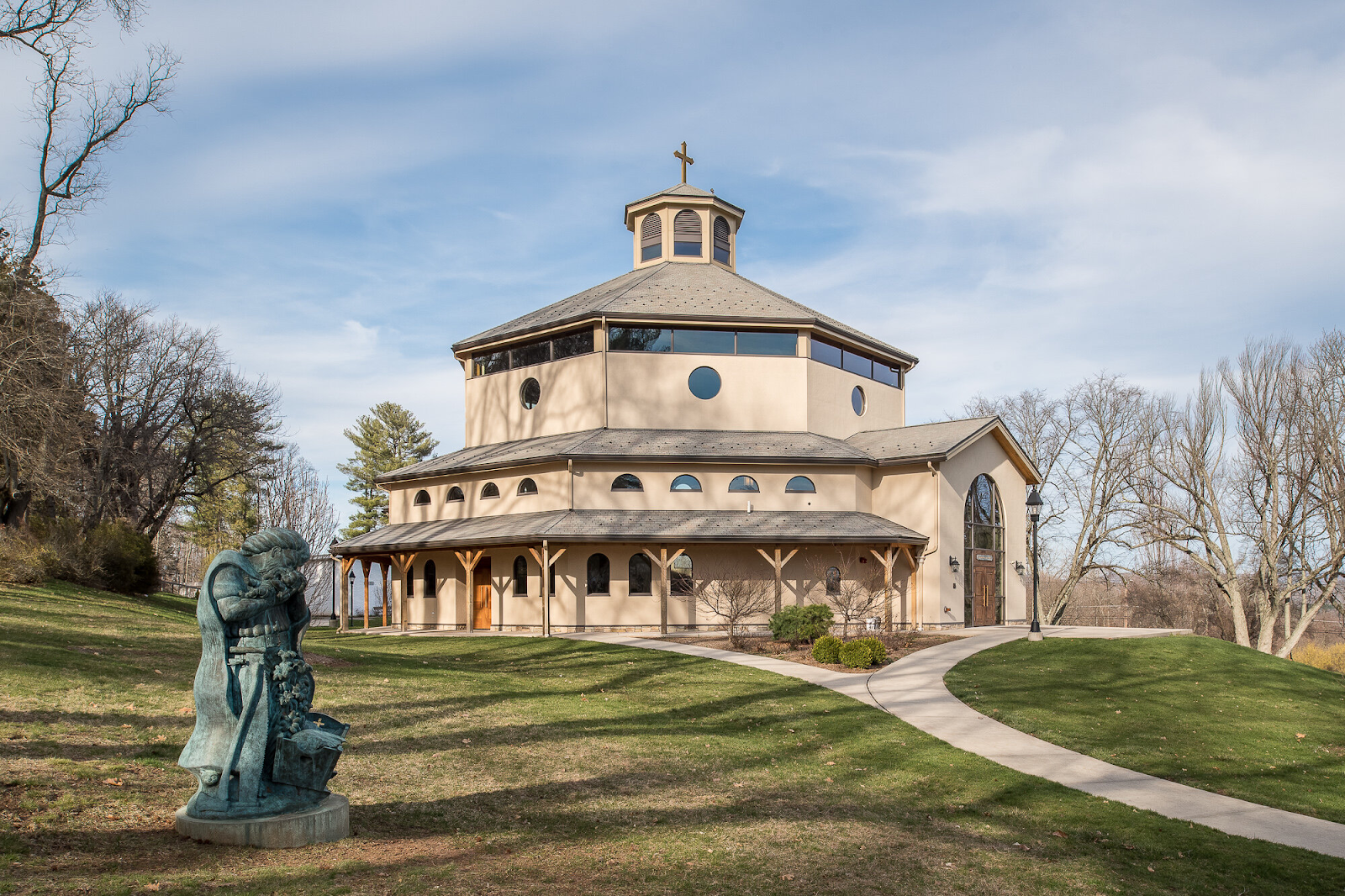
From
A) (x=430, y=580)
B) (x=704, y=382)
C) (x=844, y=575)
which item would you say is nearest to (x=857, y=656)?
(x=844, y=575)

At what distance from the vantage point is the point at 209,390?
115 feet

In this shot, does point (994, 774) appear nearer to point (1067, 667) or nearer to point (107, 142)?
point (1067, 667)

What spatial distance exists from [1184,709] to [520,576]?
18.6 m

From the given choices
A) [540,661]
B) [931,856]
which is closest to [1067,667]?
[540,661]

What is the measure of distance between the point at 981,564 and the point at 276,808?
87.8ft

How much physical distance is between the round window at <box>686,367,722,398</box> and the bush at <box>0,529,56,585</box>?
1847 cm

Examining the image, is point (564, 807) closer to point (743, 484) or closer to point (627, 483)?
point (627, 483)

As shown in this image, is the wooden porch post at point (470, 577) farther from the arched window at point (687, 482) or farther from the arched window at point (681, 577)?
the arched window at point (687, 482)

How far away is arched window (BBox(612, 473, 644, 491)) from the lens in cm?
2752

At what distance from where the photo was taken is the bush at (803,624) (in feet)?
72.0

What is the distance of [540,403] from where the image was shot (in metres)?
31.0

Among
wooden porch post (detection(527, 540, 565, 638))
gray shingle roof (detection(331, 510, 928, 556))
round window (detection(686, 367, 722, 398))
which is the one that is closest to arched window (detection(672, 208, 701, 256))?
round window (detection(686, 367, 722, 398))

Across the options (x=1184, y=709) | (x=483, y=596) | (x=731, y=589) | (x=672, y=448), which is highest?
(x=672, y=448)

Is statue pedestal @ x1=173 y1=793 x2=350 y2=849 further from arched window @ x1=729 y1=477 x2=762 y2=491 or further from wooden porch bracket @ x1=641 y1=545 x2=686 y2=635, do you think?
arched window @ x1=729 y1=477 x2=762 y2=491
